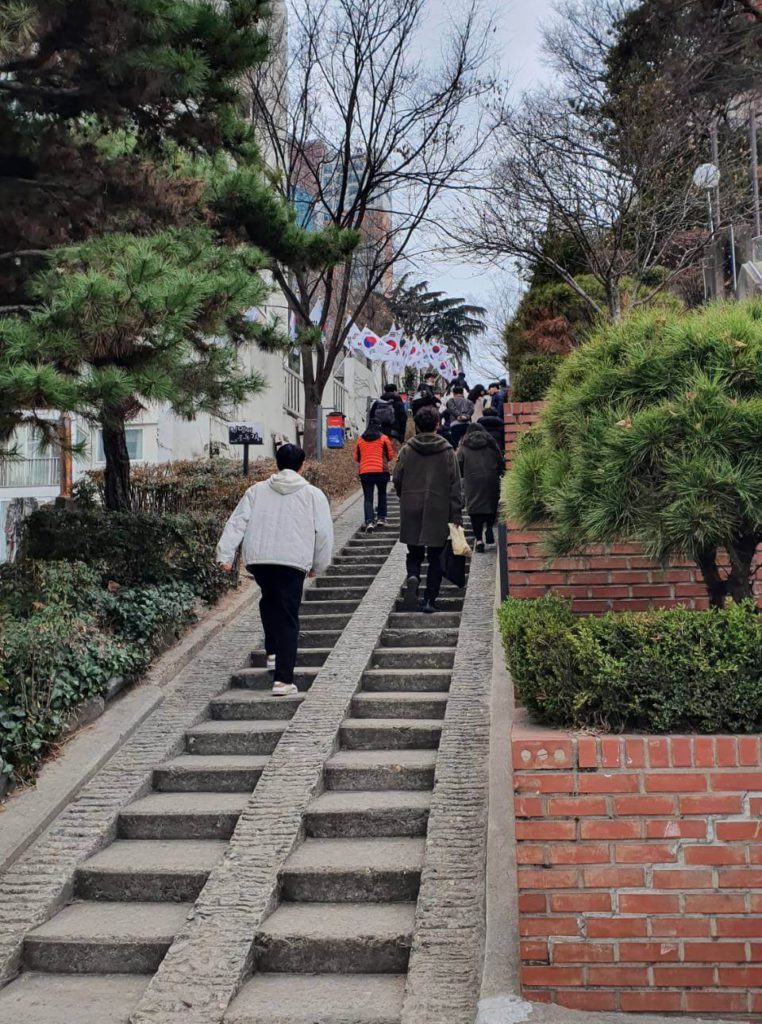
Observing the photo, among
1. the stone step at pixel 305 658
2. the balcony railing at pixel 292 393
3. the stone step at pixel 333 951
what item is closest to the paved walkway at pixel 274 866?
the stone step at pixel 333 951

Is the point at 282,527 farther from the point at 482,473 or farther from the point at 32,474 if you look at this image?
the point at 32,474

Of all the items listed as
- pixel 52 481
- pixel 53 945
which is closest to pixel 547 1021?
pixel 53 945

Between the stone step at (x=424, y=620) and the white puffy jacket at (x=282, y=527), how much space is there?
1.71m

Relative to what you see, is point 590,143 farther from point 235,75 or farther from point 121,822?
point 121,822

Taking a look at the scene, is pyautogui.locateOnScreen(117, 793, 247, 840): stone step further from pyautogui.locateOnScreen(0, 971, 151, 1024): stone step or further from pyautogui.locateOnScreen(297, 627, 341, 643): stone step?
pyautogui.locateOnScreen(297, 627, 341, 643): stone step

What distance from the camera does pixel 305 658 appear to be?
27.7 feet

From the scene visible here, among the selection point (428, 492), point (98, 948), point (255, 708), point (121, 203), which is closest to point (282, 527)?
point (255, 708)

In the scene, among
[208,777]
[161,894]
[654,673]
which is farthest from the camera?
[208,777]

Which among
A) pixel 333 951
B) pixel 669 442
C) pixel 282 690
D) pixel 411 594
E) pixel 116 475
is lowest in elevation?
pixel 333 951

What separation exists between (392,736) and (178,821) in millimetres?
1452

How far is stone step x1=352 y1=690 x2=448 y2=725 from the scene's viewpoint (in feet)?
22.9

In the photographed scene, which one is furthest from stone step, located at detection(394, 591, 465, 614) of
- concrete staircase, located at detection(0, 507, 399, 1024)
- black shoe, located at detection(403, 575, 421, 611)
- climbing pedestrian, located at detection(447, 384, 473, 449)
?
climbing pedestrian, located at detection(447, 384, 473, 449)

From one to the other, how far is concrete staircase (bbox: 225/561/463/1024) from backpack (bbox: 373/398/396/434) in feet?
30.3

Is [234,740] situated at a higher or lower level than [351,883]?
higher
